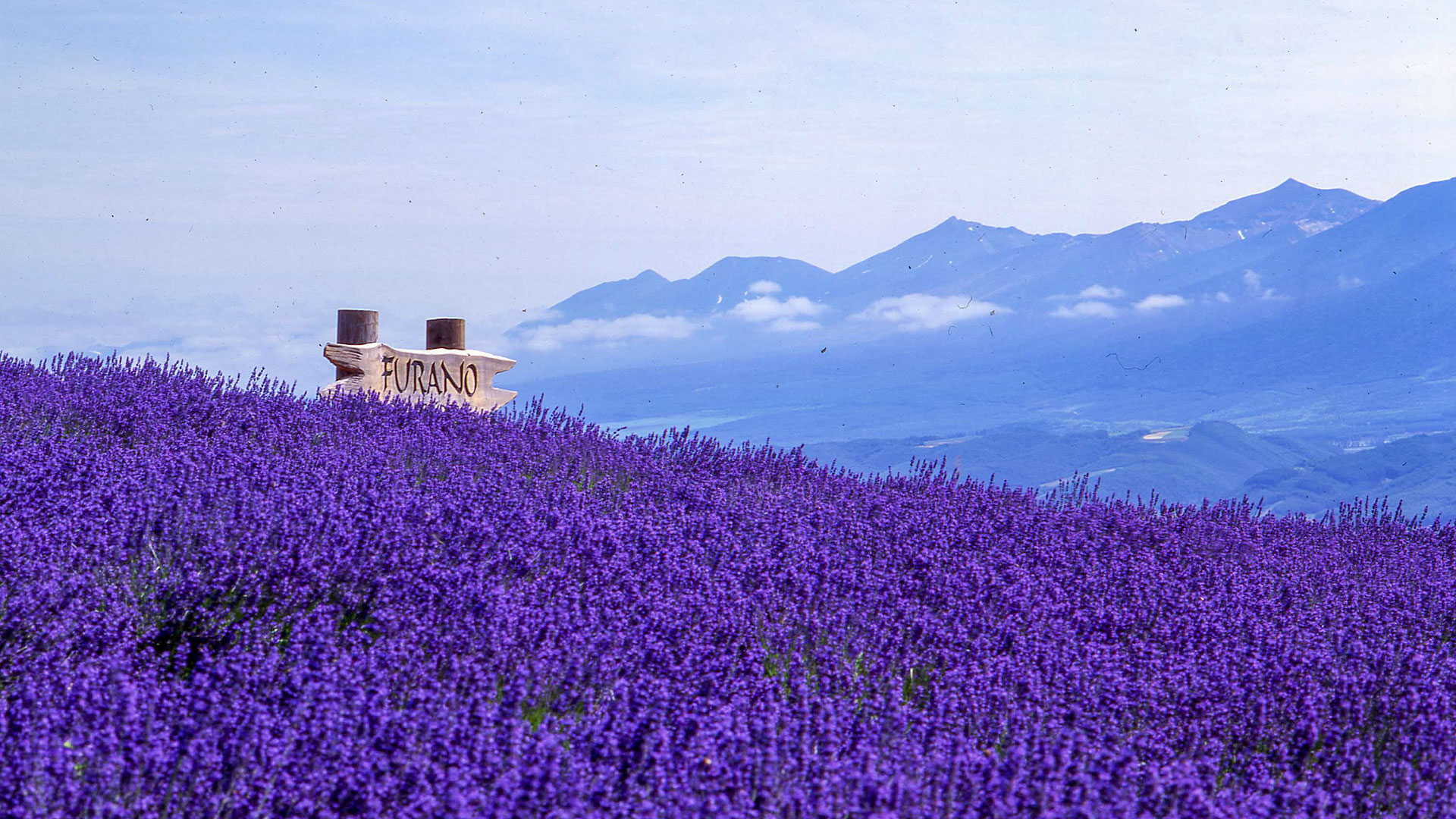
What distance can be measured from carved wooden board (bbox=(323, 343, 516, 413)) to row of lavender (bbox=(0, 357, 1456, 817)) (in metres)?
2.47

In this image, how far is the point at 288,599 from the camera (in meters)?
3.20

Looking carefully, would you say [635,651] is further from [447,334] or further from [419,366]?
[447,334]

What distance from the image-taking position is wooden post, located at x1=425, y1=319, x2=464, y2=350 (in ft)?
29.3

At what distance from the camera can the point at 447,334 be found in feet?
29.4

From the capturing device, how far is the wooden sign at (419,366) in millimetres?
7980

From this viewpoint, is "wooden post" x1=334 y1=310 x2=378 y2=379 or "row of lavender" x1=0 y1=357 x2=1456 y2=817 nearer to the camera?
"row of lavender" x1=0 y1=357 x2=1456 y2=817

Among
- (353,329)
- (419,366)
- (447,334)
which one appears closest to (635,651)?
(353,329)

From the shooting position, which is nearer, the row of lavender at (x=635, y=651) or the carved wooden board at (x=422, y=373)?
the row of lavender at (x=635, y=651)

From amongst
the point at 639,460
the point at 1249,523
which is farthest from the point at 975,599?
the point at 1249,523

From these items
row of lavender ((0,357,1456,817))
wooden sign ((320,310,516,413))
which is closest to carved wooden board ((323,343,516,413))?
wooden sign ((320,310,516,413))

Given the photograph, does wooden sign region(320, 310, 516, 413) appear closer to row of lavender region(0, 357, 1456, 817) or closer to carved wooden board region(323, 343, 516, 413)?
carved wooden board region(323, 343, 516, 413)

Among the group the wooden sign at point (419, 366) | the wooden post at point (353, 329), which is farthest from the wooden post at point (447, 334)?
the wooden post at point (353, 329)

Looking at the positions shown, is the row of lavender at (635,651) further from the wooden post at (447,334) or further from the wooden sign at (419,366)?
the wooden post at (447,334)

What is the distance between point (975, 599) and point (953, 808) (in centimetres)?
162
